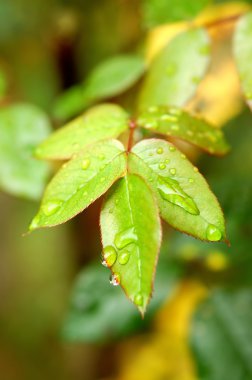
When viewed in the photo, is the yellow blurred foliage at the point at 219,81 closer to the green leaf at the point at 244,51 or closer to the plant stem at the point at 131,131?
the green leaf at the point at 244,51

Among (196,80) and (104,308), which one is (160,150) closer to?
(196,80)

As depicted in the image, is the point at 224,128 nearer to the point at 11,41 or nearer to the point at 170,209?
the point at 170,209

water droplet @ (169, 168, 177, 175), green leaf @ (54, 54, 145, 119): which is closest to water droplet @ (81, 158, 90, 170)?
water droplet @ (169, 168, 177, 175)

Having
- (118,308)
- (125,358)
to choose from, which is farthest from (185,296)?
(118,308)

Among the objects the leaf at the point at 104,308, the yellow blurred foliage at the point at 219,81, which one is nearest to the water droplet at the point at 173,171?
the leaf at the point at 104,308

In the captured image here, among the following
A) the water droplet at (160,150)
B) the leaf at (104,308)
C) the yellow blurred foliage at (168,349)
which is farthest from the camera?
the yellow blurred foliage at (168,349)

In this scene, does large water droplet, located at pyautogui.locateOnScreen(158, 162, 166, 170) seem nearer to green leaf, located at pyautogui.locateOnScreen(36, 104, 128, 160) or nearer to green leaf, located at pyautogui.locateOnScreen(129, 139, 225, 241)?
green leaf, located at pyautogui.locateOnScreen(129, 139, 225, 241)
